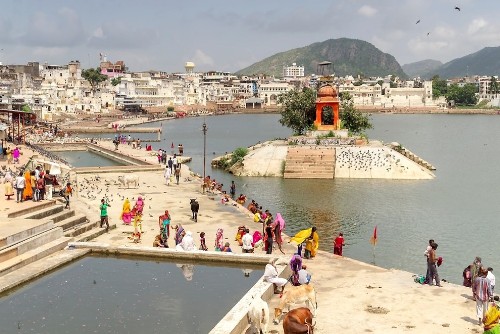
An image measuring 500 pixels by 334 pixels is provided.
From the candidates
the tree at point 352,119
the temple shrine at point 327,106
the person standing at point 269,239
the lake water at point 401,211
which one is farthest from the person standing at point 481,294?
the tree at point 352,119

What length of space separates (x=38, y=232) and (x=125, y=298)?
4.99m

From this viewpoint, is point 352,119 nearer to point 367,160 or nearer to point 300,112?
point 300,112

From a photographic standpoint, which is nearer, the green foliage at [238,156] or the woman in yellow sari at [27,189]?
the woman in yellow sari at [27,189]

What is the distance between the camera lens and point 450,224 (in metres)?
27.7

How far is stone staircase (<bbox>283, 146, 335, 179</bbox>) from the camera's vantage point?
42.5m

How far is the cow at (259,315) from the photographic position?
1151 centimetres

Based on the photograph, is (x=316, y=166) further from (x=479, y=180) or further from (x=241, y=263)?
(x=241, y=263)

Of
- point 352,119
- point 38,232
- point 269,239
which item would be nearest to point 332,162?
point 352,119

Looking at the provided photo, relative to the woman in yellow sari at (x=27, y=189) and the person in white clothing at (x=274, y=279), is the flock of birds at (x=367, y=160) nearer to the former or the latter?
the woman in yellow sari at (x=27, y=189)

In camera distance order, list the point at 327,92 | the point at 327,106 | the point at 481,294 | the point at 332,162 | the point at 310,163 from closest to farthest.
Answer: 1. the point at 481,294
2. the point at 332,162
3. the point at 310,163
4. the point at 327,92
5. the point at 327,106

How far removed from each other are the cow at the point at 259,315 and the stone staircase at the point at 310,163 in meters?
30.9

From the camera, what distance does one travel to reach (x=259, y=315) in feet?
37.8

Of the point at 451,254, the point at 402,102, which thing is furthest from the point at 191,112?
the point at 451,254

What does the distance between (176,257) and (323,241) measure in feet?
28.0
